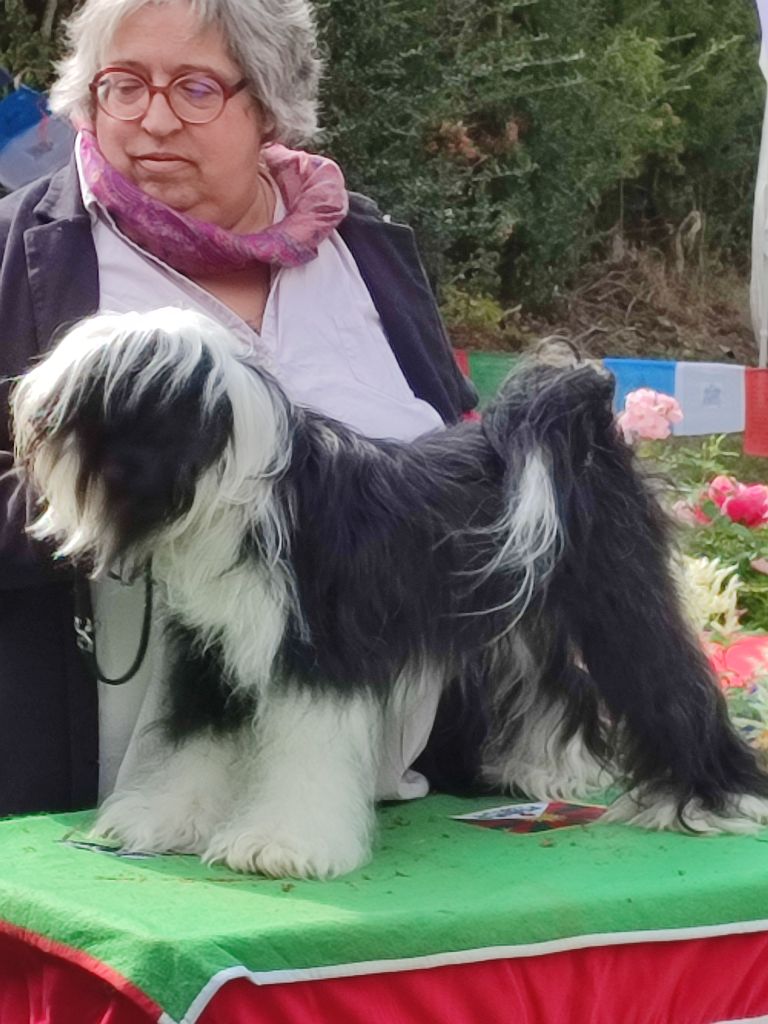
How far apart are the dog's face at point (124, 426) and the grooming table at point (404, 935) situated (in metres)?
0.43

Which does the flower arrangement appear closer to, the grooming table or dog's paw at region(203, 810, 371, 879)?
the grooming table

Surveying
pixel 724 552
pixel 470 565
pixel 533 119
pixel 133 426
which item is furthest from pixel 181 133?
pixel 533 119

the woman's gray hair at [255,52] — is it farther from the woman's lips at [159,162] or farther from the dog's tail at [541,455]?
the dog's tail at [541,455]

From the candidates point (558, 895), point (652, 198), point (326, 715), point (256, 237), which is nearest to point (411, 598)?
point (326, 715)

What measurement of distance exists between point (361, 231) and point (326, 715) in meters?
0.99

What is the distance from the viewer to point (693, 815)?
2281 mm

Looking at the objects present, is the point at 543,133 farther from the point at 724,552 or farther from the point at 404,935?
the point at 404,935

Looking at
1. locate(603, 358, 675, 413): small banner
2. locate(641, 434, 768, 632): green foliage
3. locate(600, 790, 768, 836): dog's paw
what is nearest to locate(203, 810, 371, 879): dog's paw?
locate(600, 790, 768, 836): dog's paw

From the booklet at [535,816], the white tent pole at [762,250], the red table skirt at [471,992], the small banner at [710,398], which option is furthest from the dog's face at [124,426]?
the white tent pole at [762,250]

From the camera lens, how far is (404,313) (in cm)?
263

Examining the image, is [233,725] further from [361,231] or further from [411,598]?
[361,231]

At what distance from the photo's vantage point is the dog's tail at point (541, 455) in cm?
213

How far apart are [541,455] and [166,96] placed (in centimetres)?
74

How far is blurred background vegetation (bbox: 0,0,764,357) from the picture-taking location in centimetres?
742
